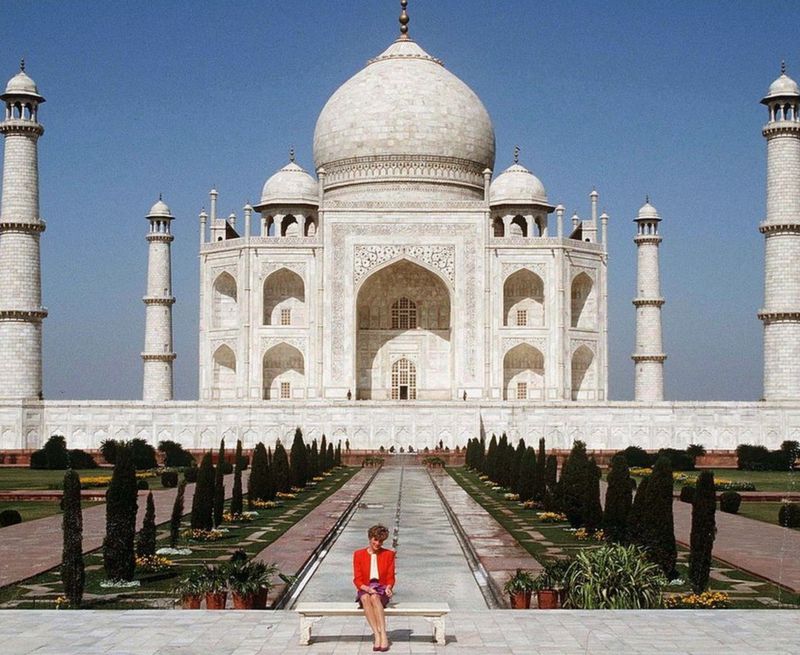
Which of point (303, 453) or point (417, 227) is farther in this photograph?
point (417, 227)

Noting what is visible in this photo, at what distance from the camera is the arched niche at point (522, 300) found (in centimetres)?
3291

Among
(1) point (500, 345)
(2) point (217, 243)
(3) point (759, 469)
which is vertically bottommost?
(3) point (759, 469)

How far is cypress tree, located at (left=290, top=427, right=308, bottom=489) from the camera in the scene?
1883 centimetres

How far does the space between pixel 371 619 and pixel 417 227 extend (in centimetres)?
2633

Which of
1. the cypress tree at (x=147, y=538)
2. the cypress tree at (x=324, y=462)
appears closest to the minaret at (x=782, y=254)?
the cypress tree at (x=324, y=462)

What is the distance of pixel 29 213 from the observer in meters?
27.5

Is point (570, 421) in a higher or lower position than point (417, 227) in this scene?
lower

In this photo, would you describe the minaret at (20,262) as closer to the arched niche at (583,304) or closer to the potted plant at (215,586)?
the arched niche at (583,304)

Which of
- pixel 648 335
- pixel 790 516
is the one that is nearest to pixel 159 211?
pixel 648 335

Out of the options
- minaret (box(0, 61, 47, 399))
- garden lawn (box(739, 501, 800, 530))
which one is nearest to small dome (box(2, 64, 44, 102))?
minaret (box(0, 61, 47, 399))

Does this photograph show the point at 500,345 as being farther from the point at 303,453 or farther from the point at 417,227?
the point at 303,453

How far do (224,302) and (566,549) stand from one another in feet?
78.6

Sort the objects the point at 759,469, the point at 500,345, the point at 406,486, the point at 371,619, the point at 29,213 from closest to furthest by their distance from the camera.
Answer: the point at 371,619 < the point at 406,486 < the point at 759,469 < the point at 29,213 < the point at 500,345

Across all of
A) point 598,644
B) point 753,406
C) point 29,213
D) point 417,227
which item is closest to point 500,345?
point 417,227
